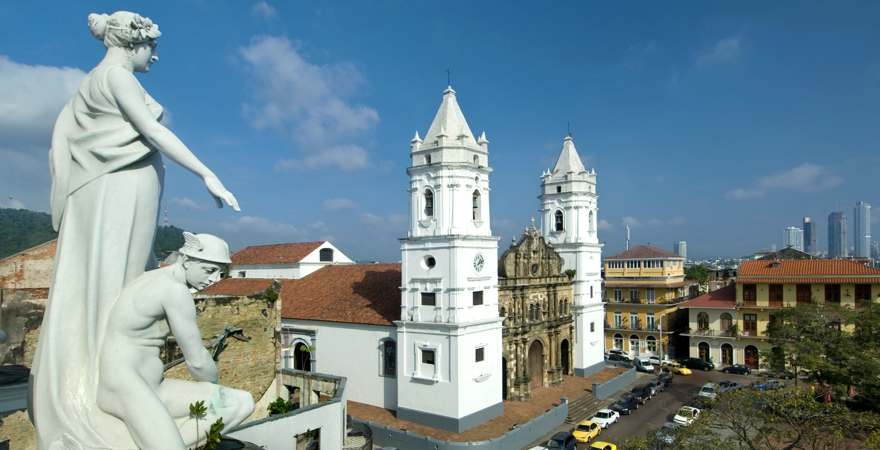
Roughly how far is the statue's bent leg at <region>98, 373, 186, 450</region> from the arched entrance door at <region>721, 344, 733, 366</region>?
44.8 metres

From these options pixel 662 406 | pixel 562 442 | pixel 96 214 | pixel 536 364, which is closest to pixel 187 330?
A: pixel 96 214

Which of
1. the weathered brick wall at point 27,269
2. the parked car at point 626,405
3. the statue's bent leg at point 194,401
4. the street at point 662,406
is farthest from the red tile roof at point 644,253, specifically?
the statue's bent leg at point 194,401

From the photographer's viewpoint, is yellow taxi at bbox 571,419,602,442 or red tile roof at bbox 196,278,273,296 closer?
yellow taxi at bbox 571,419,602,442

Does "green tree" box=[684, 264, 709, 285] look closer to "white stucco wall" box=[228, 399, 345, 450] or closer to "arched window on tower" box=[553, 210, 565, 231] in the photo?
"arched window on tower" box=[553, 210, 565, 231]

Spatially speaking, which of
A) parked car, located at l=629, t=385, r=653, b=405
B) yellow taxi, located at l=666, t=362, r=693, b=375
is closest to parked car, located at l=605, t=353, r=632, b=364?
yellow taxi, located at l=666, t=362, r=693, b=375

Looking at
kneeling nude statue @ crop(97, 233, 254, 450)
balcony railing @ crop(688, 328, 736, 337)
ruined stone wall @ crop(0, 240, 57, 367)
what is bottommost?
balcony railing @ crop(688, 328, 736, 337)

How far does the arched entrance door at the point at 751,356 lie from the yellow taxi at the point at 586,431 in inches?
799

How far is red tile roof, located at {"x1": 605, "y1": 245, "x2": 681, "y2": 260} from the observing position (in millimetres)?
46812

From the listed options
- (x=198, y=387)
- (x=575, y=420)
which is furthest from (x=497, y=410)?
(x=198, y=387)

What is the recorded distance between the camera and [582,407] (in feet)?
100

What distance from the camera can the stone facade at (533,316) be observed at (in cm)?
3052

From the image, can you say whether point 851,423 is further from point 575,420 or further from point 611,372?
point 611,372

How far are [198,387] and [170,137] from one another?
218 cm

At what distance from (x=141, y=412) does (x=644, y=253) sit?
159 ft
